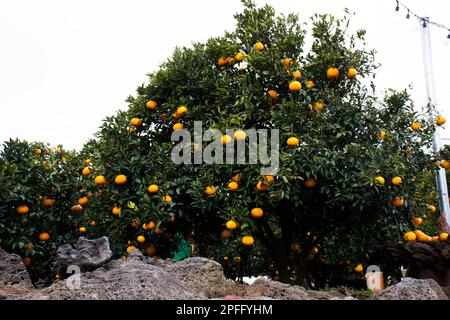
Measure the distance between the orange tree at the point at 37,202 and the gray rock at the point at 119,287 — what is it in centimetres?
342

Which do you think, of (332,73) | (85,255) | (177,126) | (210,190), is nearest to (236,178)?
(210,190)

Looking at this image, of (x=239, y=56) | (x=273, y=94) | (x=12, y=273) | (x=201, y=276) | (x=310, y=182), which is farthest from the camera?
(x=239, y=56)

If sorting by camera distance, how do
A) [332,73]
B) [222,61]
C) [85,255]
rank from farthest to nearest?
[222,61] < [332,73] < [85,255]

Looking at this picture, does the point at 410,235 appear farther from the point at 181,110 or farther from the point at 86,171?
the point at 86,171

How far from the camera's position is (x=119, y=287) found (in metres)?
3.40

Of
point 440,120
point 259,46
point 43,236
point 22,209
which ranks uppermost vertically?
point 259,46

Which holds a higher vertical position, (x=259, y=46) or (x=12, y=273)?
(x=259, y=46)

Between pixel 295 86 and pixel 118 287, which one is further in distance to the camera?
pixel 295 86

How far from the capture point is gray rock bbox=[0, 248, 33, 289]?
451cm

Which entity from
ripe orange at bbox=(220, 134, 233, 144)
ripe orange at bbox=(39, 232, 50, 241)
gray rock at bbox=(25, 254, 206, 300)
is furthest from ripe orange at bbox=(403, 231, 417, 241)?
ripe orange at bbox=(39, 232, 50, 241)

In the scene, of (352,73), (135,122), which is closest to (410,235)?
(352,73)

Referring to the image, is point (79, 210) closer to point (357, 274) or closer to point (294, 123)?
point (294, 123)

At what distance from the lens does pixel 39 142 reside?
8.45 m

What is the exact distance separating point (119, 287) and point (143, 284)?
169 mm
